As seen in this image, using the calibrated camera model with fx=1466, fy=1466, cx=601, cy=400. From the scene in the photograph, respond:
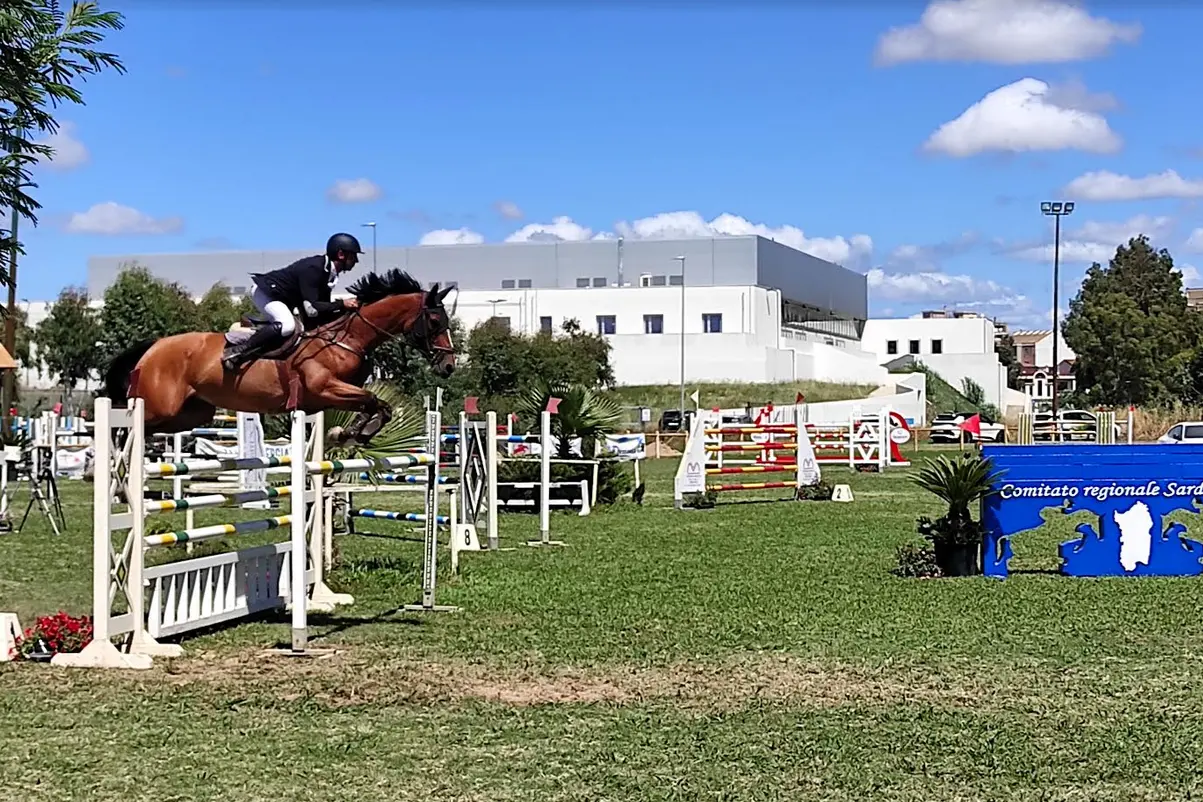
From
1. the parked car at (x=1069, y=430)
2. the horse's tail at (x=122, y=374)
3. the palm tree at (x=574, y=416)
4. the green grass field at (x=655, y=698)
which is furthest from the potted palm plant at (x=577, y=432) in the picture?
the parked car at (x=1069, y=430)

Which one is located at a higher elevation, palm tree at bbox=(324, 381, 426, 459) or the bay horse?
the bay horse

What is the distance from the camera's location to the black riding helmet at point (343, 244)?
1053 centimetres

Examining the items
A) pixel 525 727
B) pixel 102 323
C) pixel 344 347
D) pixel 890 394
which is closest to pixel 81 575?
pixel 344 347

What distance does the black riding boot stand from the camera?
10805 millimetres

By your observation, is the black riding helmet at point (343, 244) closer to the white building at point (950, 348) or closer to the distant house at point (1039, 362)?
the white building at point (950, 348)

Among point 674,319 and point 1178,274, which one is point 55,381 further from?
point 1178,274

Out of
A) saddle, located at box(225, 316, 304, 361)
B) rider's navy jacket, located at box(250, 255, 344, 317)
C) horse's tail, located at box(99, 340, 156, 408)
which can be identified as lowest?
horse's tail, located at box(99, 340, 156, 408)

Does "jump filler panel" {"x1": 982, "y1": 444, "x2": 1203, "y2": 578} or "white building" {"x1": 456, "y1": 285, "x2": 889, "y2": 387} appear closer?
"jump filler panel" {"x1": 982, "y1": 444, "x2": 1203, "y2": 578}

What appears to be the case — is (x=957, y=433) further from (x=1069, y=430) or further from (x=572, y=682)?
(x=572, y=682)

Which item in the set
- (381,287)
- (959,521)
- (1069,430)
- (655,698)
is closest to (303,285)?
(381,287)

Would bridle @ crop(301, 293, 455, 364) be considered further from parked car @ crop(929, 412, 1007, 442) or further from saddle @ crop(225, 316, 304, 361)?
parked car @ crop(929, 412, 1007, 442)

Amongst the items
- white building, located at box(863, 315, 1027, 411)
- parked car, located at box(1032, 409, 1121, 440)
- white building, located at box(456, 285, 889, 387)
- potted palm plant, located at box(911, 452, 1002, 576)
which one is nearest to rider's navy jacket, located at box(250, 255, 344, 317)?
potted palm plant, located at box(911, 452, 1002, 576)

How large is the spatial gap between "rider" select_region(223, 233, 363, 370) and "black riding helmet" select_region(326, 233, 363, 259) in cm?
11

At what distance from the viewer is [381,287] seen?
11.2 metres
